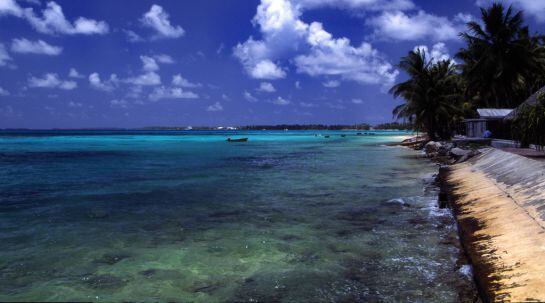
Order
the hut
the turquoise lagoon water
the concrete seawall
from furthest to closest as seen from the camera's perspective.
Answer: the hut < the turquoise lagoon water < the concrete seawall

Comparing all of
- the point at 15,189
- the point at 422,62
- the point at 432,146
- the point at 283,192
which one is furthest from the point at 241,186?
the point at 422,62

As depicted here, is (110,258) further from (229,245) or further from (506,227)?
(506,227)

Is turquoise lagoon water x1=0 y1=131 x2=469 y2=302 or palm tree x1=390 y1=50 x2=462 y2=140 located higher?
palm tree x1=390 y1=50 x2=462 y2=140

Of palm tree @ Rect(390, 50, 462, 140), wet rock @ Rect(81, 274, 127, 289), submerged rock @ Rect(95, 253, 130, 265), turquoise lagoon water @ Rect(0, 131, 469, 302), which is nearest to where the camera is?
turquoise lagoon water @ Rect(0, 131, 469, 302)

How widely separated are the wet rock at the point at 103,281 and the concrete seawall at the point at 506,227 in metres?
4.63

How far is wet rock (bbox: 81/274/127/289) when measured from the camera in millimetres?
5421

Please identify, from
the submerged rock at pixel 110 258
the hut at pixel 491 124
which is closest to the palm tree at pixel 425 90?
the hut at pixel 491 124

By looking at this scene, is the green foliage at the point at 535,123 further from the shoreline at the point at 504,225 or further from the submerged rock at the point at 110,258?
the submerged rock at the point at 110,258

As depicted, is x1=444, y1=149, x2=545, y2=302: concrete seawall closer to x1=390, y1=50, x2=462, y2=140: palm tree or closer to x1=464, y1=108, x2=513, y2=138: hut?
x1=464, y1=108, x2=513, y2=138: hut

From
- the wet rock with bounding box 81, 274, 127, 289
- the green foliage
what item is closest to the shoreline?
the green foliage

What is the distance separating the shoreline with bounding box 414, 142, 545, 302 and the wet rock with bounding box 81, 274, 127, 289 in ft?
15.2

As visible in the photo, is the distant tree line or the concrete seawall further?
the distant tree line

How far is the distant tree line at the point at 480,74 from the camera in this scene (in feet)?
107

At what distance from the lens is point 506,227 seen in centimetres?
568
